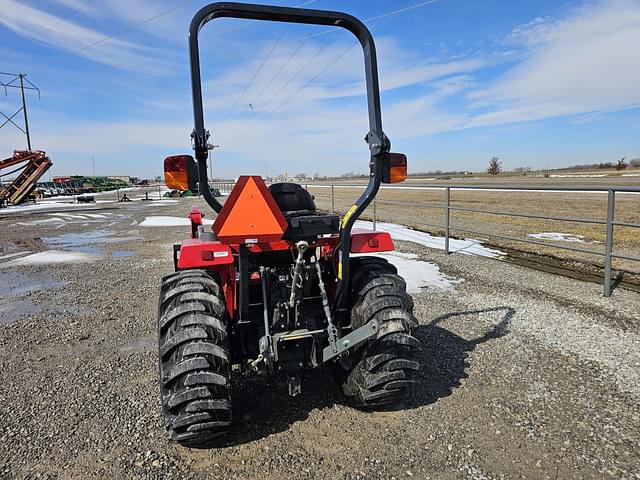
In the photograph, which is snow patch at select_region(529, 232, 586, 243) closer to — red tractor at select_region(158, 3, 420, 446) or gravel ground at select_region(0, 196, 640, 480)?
gravel ground at select_region(0, 196, 640, 480)

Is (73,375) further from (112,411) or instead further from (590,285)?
(590,285)

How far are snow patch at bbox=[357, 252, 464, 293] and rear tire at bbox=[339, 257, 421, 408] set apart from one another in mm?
3147

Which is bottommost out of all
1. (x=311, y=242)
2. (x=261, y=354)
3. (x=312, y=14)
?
(x=261, y=354)

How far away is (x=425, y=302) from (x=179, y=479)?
3.80 metres

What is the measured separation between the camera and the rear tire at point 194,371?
91.3 inches

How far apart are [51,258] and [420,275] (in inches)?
301

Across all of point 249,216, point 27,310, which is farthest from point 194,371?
point 27,310

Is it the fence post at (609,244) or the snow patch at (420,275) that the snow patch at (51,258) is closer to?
the snow patch at (420,275)

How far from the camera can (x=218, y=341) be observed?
7.98ft

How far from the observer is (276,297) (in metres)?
2.83

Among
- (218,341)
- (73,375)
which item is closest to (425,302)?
(218,341)

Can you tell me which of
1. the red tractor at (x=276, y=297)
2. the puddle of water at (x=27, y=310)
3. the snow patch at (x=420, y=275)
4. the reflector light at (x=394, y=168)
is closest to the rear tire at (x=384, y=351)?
the red tractor at (x=276, y=297)

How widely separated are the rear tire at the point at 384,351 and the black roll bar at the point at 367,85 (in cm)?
22

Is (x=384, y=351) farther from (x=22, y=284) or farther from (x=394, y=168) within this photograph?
(x=22, y=284)
